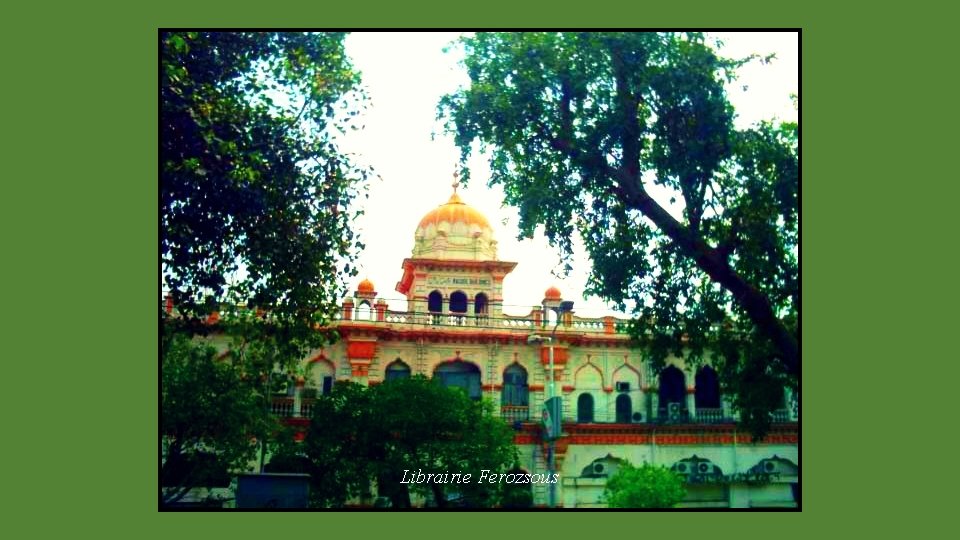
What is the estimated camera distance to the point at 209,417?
1722 centimetres

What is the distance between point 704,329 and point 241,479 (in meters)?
7.17

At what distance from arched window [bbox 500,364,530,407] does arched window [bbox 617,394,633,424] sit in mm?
2777

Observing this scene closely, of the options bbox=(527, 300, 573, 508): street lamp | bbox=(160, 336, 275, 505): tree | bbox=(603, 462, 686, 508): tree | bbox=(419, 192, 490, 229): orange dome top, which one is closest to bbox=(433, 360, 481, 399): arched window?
bbox=(527, 300, 573, 508): street lamp

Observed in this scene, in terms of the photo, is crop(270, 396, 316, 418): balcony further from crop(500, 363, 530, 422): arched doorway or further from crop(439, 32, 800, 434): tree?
crop(439, 32, 800, 434): tree

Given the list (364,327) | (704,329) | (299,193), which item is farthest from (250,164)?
(364,327)

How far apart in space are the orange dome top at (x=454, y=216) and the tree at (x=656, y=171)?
29.4ft

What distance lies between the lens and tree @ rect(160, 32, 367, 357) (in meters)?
12.1

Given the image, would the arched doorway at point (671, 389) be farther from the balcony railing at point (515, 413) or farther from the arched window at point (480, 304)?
the arched window at point (480, 304)

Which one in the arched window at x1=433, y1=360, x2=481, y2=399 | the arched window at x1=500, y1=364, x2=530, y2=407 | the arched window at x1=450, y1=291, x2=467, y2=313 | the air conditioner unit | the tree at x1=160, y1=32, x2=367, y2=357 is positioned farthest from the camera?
the arched window at x1=450, y1=291, x2=467, y2=313

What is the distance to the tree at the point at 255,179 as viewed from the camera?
1208 centimetres

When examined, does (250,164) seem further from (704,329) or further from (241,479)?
(704,329)

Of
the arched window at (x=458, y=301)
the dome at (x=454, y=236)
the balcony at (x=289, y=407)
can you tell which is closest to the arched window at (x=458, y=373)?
the balcony at (x=289, y=407)

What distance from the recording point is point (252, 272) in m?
13.3

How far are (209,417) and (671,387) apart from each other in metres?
11.5
